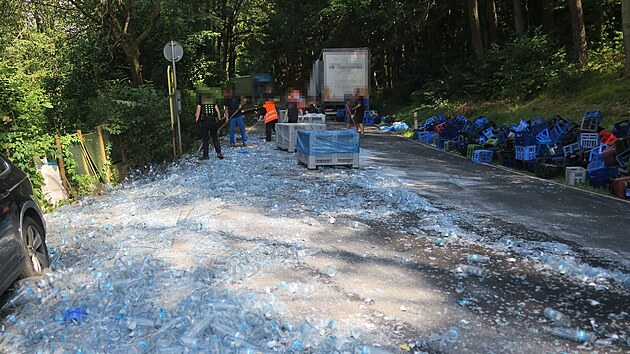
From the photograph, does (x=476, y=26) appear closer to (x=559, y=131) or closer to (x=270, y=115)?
(x=270, y=115)

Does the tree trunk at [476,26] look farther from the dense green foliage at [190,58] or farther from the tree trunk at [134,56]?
the tree trunk at [134,56]

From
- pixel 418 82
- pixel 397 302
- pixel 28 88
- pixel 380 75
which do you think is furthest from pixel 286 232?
pixel 380 75

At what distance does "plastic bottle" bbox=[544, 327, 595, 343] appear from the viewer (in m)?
3.80

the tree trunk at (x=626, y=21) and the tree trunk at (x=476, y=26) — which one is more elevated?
the tree trunk at (x=476, y=26)

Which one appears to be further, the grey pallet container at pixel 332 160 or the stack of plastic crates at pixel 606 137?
the grey pallet container at pixel 332 160

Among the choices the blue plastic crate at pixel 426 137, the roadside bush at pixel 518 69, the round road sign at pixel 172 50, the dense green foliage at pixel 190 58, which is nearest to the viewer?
the dense green foliage at pixel 190 58

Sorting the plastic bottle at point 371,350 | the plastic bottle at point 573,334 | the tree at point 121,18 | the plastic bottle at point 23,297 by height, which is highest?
the tree at point 121,18

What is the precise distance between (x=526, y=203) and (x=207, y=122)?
8349 mm

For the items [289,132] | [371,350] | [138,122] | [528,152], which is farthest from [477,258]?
[289,132]

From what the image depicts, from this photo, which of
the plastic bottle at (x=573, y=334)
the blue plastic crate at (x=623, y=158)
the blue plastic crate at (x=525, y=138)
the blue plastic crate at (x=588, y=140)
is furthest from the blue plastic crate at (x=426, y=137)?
the plastic bottle at (x=573, y=334)

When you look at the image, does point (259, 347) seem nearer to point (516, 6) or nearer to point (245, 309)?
point (245, 309)

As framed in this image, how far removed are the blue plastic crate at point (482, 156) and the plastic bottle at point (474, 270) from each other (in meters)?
8.57

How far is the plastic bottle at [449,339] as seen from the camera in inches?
146

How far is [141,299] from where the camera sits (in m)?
4.38
